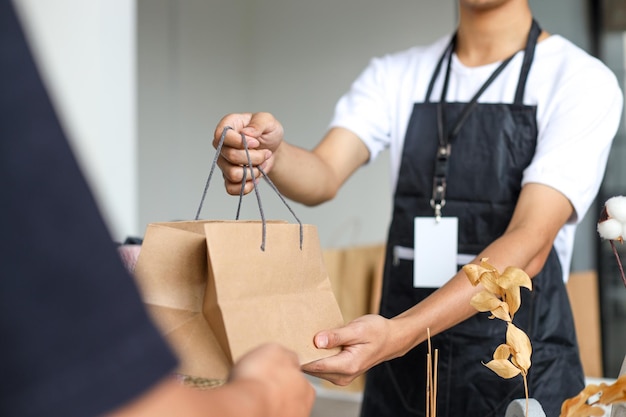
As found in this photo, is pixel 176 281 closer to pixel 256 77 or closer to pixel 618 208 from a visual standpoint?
pixel 618 208

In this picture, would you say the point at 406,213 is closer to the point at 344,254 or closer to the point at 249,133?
the point at 249,133

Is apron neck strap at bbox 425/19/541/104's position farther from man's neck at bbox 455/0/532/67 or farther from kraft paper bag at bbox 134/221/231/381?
kraft paper bag at bbox 134/221/231/381

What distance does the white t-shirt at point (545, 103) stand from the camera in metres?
1.51

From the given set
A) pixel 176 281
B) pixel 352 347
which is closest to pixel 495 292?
pixel 352 347

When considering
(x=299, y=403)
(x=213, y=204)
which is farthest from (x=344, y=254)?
(x=299, y=403)

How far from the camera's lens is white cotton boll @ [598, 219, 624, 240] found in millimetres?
933

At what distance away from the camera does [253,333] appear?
95 centimetres

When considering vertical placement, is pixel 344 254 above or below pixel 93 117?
below

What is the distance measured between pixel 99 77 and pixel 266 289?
182 centimetres

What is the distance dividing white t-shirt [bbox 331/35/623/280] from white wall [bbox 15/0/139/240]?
104 centimetres

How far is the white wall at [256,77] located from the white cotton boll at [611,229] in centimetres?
340

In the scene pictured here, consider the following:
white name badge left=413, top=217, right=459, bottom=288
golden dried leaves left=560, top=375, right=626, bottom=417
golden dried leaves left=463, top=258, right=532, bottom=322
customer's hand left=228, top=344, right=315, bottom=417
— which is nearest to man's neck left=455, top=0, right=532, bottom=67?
white name badge left=413, top=217, right=459, bottom=288

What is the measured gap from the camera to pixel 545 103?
5.45 ft

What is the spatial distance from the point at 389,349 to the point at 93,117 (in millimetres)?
1699
